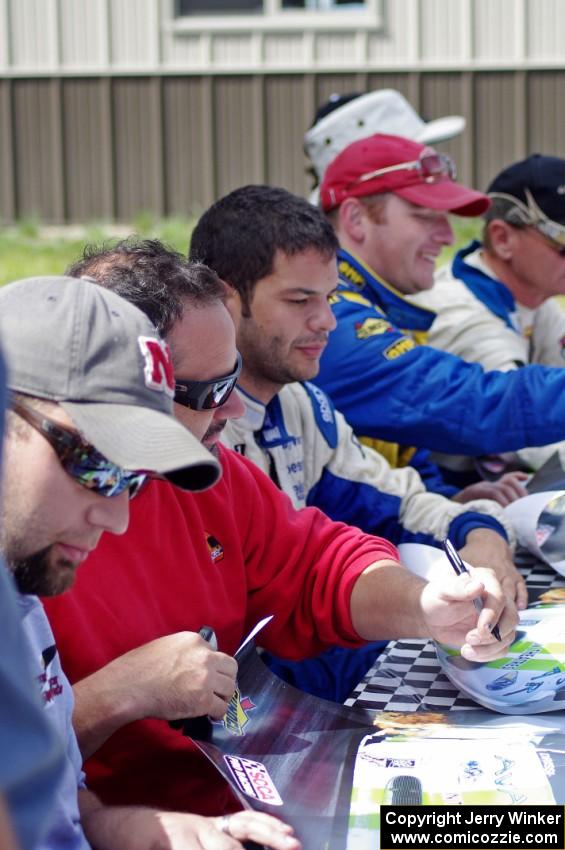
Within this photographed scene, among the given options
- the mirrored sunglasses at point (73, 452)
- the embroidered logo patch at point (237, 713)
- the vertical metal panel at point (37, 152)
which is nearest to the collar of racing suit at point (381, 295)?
the embroidered logo patch at point (237, 713)

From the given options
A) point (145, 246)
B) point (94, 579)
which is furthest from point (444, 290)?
point (94, 579)

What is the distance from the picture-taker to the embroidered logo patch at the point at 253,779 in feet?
4.72

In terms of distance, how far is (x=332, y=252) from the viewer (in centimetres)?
248

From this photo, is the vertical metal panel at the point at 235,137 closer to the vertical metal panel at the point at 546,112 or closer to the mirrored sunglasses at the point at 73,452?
the vertical metal panel at the point at 546,112

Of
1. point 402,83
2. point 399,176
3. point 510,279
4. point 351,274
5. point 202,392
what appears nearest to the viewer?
point 202,392

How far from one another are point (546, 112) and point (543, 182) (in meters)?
8.74

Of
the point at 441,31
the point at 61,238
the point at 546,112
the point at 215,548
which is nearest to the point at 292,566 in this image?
the point at 215,548

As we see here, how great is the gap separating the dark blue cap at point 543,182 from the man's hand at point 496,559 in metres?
1.50

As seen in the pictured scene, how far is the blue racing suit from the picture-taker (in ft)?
9.28

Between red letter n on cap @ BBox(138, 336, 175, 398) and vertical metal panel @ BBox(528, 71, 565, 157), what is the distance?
1107 cm

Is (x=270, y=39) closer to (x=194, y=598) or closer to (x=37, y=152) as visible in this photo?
(x=37, y=152)

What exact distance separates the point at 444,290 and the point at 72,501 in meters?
2.60

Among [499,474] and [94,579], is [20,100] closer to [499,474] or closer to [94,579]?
[499,474]

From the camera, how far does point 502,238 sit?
370cm
